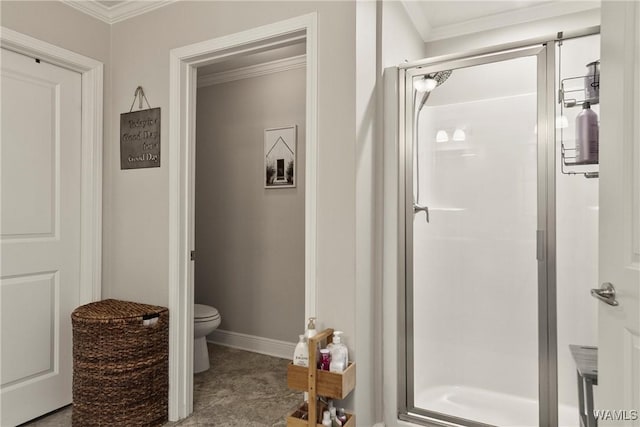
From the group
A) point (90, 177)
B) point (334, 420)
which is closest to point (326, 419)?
point (334, 420)

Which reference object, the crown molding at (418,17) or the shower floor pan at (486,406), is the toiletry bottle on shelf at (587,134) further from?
the crown molding at (418,17)

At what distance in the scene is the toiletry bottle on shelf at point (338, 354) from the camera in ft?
5.59

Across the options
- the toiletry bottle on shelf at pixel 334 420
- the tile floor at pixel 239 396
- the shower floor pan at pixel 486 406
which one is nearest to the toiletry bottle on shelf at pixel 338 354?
the toiletry bottle on shelf at pixel 334 420

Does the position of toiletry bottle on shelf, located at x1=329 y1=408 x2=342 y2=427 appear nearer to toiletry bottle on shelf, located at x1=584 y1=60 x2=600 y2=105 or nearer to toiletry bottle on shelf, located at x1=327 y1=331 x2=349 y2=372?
toiletry bottle on shelf, located at x1=327 y1=331 x2=349 y2=372

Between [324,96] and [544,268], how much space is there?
4.20 feet

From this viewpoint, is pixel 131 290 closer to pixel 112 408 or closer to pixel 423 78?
pixel 112 408

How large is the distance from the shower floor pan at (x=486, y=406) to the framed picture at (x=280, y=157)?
71.5 inches

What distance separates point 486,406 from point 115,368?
192cm

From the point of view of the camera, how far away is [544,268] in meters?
1.75

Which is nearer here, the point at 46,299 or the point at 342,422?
the point at 342,422

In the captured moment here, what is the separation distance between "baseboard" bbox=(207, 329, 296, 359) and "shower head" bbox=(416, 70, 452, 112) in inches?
83.8

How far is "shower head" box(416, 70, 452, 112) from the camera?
6.69ft

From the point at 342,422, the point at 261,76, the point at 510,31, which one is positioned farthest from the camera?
the point at 261,76

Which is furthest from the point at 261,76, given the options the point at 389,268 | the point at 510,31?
the point at 389,268
